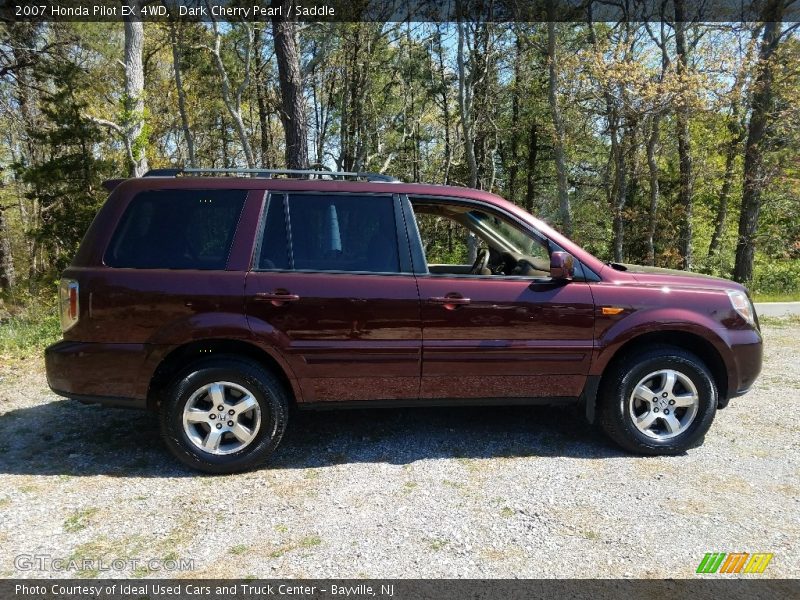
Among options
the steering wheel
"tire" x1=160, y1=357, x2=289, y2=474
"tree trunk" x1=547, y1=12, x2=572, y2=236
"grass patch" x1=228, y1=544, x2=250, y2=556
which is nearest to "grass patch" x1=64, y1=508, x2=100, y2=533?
"tire" x1=160, y1=357, x2=289, y2=474

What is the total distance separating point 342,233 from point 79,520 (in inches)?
91.2

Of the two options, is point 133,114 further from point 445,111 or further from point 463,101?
point 445,111

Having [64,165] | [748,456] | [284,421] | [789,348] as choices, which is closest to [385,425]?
[284,421]

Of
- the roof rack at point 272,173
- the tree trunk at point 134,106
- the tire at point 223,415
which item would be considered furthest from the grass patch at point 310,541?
the tree trunk at point 134,106

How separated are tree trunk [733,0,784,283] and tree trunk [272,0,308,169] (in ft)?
39.5

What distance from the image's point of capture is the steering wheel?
4508 millimetres

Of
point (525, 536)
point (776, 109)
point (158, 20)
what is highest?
point (158, 20)

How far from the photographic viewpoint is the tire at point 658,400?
385 cm

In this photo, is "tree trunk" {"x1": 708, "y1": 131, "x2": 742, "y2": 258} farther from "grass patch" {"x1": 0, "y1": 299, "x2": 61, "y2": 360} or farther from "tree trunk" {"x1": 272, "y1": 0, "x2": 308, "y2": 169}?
"grass patch" {"x1": 0, "y1": 299, "x2": 61, "y2": 360}

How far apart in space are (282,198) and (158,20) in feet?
56.6

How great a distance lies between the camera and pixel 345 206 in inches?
149

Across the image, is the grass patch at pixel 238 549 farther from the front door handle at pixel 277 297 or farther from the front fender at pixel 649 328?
the front fender at pixel 649 328

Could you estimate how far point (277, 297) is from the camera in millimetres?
3559

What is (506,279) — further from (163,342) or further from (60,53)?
(60,53)
